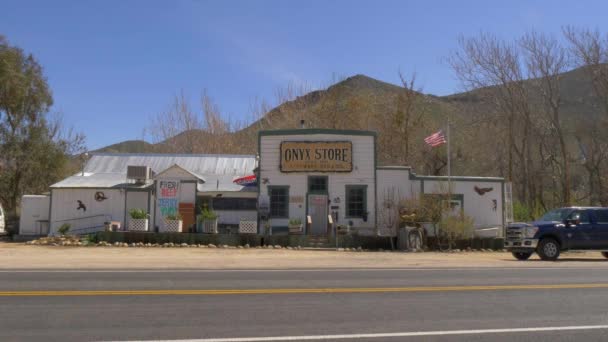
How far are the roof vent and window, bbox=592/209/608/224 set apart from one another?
20173 millimetres

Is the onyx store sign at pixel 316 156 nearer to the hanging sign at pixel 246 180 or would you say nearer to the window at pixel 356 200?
the window at pixel 356 200

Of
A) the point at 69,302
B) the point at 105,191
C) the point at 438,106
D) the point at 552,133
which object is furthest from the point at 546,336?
the point at 438,106

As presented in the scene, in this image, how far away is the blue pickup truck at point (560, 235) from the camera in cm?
1981

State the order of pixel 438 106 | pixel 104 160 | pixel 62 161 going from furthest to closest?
pixel 438 106
pixel 62 161
pixel 104 160

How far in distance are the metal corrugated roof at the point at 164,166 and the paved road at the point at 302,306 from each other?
1612 centimetres

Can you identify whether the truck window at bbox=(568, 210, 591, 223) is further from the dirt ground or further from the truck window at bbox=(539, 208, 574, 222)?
the dirt ground

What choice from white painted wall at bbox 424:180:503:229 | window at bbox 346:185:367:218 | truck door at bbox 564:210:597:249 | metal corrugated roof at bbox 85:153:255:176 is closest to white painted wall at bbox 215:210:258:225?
metal corrugated roof at bbox 85:153:255:176

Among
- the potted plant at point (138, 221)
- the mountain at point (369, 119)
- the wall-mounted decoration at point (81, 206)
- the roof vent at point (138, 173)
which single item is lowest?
the potted plant at point (138, 221)

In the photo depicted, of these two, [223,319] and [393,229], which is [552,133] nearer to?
[393,229]

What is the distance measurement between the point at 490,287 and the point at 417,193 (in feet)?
53.6

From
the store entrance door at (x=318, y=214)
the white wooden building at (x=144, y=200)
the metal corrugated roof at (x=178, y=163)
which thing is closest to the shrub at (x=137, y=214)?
the white wooden building at (x=144, y=200)

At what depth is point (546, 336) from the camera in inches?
282

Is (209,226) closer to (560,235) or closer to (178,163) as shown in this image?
(178,163)

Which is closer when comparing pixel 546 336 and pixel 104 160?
pixel 546 336
